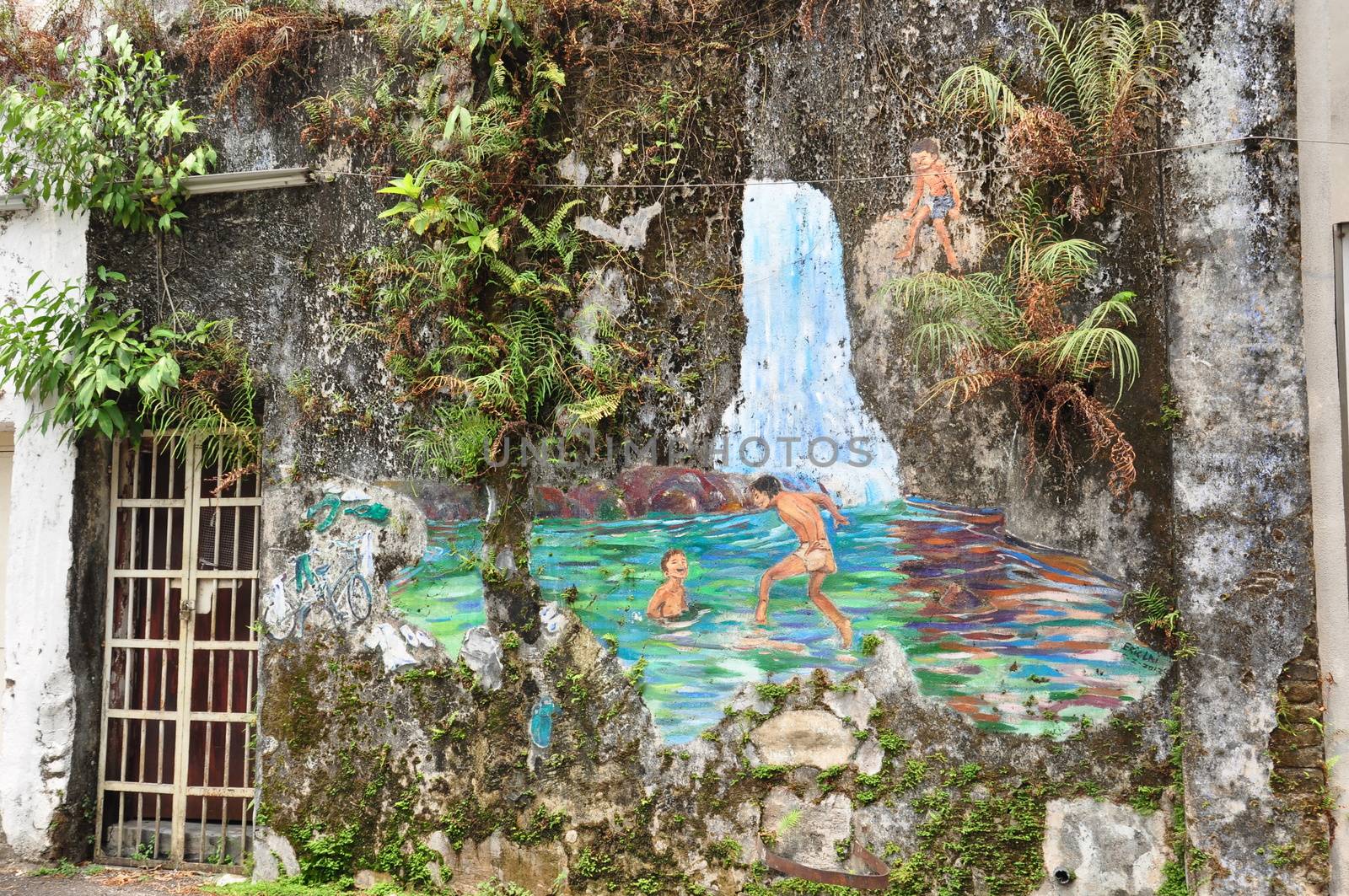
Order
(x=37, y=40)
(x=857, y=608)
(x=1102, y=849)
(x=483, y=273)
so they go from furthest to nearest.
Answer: (x=37, y=40) < (x=483, y=273) < (x=857, y=608) < (x=1102, y=849)

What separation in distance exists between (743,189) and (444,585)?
8.79 ft

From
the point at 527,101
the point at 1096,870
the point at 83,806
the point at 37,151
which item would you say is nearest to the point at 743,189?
the point at 527,101

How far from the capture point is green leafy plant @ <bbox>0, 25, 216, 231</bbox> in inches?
207

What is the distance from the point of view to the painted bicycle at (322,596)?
5.11 metres

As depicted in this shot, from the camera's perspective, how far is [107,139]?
17.9 ft

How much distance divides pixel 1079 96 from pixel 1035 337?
1205 millimetres

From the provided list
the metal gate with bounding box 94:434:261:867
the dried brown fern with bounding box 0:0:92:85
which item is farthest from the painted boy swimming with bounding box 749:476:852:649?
the dried brown fern with bounding box 0:0:92:85

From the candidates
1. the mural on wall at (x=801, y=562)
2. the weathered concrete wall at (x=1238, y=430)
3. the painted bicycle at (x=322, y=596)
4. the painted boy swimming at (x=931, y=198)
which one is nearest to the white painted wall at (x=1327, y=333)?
the weathered concrete wall at (x=1238, y=430)

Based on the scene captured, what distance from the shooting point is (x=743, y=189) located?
487 centimetres

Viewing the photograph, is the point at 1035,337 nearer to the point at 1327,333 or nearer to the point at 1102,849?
the point at 1327,333

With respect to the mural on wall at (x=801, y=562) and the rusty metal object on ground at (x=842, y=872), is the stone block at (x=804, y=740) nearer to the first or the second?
the mural on wall at (x=801, y=562)

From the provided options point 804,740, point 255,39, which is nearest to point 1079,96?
point 804,740

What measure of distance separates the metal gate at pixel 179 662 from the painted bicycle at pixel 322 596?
0.27 meters

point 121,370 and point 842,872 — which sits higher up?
point 121,370
